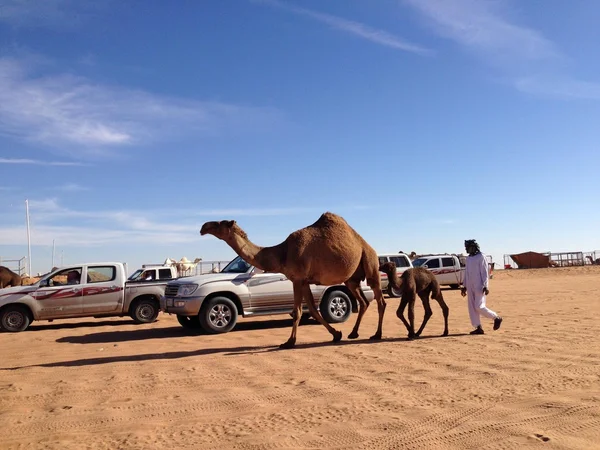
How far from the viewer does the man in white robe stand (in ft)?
36.4

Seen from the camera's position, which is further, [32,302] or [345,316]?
[32,302]

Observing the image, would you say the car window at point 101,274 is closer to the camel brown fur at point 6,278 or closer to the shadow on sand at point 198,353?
the camel brown fur at point 6,278

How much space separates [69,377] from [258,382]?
297 centimetres

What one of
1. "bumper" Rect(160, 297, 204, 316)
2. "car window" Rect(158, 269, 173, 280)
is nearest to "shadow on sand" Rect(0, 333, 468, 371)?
"bumper" Rect(160, 297, 204, 316)

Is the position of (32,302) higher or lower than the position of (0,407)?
higher

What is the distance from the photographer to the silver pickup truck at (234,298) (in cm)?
1294

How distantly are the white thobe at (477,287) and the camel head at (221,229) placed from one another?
A: 490cm

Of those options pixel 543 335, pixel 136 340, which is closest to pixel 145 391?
pixel 136 340

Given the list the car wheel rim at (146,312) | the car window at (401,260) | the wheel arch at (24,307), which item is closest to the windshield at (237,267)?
the car wheel rim at (146,312)

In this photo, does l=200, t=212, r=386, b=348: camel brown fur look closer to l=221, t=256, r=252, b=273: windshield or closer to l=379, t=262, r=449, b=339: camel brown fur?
l=379, t=262, r=449, b=339: camel brown fur

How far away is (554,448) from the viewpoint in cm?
439

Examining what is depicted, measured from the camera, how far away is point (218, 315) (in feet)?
43.1

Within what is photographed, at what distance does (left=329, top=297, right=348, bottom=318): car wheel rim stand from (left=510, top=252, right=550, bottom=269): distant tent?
1769 inches

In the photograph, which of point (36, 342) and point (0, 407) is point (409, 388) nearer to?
point (0, 407)
